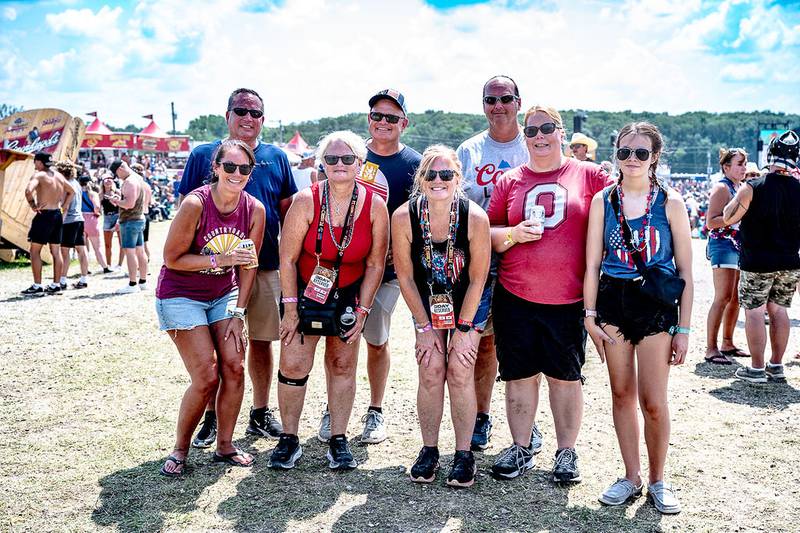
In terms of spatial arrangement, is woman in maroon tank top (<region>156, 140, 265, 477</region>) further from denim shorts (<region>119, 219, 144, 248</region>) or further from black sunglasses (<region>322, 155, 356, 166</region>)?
denim shorts (<region>119, 219, 144, 248</region>)

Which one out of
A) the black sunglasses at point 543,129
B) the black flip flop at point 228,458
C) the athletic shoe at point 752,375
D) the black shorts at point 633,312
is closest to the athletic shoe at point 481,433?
the black shorts at point 633,312

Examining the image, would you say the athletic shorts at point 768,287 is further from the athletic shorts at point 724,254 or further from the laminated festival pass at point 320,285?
the laminated festival pass at point 320,285

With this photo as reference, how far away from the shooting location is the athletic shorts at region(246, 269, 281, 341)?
4480 millimetres

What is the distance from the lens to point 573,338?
376 cm

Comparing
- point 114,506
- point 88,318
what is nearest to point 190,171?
point 114,506

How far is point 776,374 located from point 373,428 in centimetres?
376

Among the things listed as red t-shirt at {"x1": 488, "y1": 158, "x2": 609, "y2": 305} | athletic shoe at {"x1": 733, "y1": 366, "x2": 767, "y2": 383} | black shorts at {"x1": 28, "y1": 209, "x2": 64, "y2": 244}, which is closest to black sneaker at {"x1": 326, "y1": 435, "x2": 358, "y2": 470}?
red t-shirt at {"x1": 488, "y1": 158, "x2": 609, "y2": 305}

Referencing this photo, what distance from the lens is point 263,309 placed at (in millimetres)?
4484

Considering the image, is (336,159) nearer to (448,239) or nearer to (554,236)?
(448,239)

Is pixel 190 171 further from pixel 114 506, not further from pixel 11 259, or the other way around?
pixel 11 259

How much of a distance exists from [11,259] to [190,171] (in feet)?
34.1

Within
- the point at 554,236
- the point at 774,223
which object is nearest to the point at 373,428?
the point at 554,236

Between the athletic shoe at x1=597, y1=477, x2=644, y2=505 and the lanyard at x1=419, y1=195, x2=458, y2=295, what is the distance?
141cm

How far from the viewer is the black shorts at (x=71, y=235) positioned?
10.6 m
